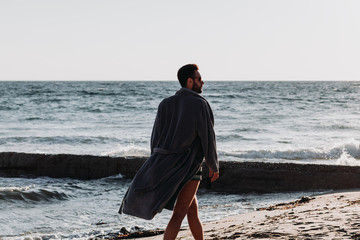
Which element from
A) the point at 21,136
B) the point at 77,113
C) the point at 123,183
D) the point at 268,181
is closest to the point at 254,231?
the point at 268,181

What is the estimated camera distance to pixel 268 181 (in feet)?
29.3

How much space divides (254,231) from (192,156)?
147 cm

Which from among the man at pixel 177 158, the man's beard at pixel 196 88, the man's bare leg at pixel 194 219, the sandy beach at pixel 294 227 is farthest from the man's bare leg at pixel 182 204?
the sandy beach at pixel 294 227

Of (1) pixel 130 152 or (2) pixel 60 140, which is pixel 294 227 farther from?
(2) pixel 60 140

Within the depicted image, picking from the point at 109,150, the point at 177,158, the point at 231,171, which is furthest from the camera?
the point at 109,150

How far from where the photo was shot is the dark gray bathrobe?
3562 millimetres

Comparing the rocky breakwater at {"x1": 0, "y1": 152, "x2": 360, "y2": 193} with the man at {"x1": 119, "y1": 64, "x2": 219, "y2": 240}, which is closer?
the man at {"x1": 119, "y1": 64, "x2": 219, "y2": 240}

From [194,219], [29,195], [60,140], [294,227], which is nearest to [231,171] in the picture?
[29,195]

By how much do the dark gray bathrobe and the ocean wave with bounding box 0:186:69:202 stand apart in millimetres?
4898

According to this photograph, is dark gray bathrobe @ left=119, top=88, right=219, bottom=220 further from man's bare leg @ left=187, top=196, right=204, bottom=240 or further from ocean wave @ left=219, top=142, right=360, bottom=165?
ocean wave @ left=219, top=142, right=360, bottom=165

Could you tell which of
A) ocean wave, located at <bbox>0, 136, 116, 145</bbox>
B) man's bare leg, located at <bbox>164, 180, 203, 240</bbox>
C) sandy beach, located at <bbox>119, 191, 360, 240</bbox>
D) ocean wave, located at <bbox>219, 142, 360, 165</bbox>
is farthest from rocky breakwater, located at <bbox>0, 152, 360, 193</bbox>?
ocean wave, located at <bbox>0, 136, 116, 145</bbox>

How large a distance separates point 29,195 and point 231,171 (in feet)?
12.4

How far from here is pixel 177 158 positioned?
359 centimetres

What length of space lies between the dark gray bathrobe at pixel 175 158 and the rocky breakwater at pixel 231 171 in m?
5.49
